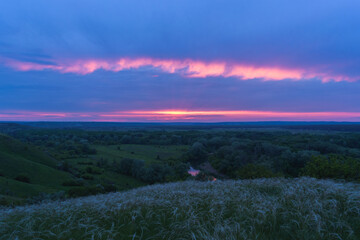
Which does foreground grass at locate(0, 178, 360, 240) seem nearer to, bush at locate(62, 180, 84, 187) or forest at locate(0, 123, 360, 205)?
forest at locate(0, 123, 360, 205)

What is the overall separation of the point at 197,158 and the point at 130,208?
74.0 m

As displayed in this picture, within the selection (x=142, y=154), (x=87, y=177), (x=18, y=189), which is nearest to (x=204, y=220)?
(x=18, y=189)

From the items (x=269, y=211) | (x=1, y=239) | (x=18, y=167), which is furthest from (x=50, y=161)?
(x=269, y=211)

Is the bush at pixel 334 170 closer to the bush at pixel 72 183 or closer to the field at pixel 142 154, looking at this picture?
the bush at pixel 72 183

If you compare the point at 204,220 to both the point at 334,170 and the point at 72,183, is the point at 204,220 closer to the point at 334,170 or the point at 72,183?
the point at 334,170

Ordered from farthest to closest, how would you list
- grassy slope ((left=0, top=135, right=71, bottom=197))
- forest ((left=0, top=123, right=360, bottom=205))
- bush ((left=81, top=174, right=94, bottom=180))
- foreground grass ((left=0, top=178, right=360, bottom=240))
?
1. bush ((left=81, top=174, right=94, bottom=180))
2. grassy slope ((left=0, top=135, right=71, bottom=197))
3. forest ((left=0, top=123, right=360, bottom=205))
4. foreground grass ((left=0, top=178, right=360, bottom=240))

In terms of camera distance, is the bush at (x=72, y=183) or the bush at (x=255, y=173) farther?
the bush at (x=72, y=183)

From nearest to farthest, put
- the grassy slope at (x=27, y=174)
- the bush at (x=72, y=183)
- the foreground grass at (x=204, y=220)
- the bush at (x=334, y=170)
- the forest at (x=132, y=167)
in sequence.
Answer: the foreground grass at (x=204, y=220)
the bush at (x=334, y=170)
the forest at (x=132, y=167)
the grassy slope at (x=27, y=174)
the bush at (x=72, y=183)

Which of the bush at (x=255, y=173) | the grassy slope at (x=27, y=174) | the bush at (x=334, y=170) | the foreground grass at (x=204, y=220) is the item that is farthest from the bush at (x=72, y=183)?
the bush at (x=334, y=170)

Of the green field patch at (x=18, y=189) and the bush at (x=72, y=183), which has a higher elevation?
the green field patch at (x=18, y=189)

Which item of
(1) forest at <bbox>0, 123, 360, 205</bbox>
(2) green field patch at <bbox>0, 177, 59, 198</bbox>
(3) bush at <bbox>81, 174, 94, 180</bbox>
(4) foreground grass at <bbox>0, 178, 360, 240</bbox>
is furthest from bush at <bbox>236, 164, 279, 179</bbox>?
(3) bush at <bbox>81, 174, 94, 180</bbox>

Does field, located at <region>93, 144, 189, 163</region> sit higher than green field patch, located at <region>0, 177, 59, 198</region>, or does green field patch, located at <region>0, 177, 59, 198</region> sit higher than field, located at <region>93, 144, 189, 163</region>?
green field patch, located at <region>0, 177, 59, 198</region>

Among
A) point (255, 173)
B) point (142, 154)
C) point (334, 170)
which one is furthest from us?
point (142, 154)

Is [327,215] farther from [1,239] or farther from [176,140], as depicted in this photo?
[176,140]
